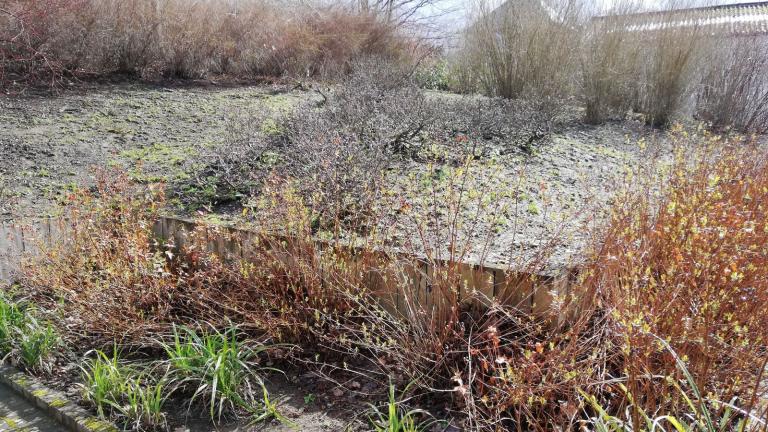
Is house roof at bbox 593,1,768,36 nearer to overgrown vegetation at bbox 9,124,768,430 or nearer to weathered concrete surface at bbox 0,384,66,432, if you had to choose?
overgrown vegetation at bbox 9,124,768,430

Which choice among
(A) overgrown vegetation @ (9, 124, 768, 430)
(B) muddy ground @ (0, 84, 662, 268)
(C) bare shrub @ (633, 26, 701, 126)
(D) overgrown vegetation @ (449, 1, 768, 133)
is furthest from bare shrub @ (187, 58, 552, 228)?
(C) bare shrub @ (633, 26, 701, 126)

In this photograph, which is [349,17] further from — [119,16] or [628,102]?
[628,102]

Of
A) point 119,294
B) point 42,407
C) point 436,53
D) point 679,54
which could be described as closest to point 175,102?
point 119,294

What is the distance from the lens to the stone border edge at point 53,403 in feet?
8.44

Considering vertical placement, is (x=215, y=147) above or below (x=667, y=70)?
below

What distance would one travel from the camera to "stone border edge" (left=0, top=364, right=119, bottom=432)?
2.57m

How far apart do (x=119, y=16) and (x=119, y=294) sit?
7.51 m

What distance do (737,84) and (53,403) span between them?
9.38 m

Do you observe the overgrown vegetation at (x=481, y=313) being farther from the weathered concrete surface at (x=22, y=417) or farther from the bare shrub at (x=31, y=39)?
the bare shrub at (x=31, y=39)

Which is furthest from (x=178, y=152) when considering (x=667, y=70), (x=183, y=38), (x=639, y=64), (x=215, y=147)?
(x=667, y=70)

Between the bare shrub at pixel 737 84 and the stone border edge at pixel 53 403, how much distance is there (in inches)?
359

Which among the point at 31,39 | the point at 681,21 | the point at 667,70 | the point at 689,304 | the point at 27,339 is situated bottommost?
the point at 27,339

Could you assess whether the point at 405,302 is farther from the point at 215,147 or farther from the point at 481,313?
the point at 215,147

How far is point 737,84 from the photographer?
8898 mm
